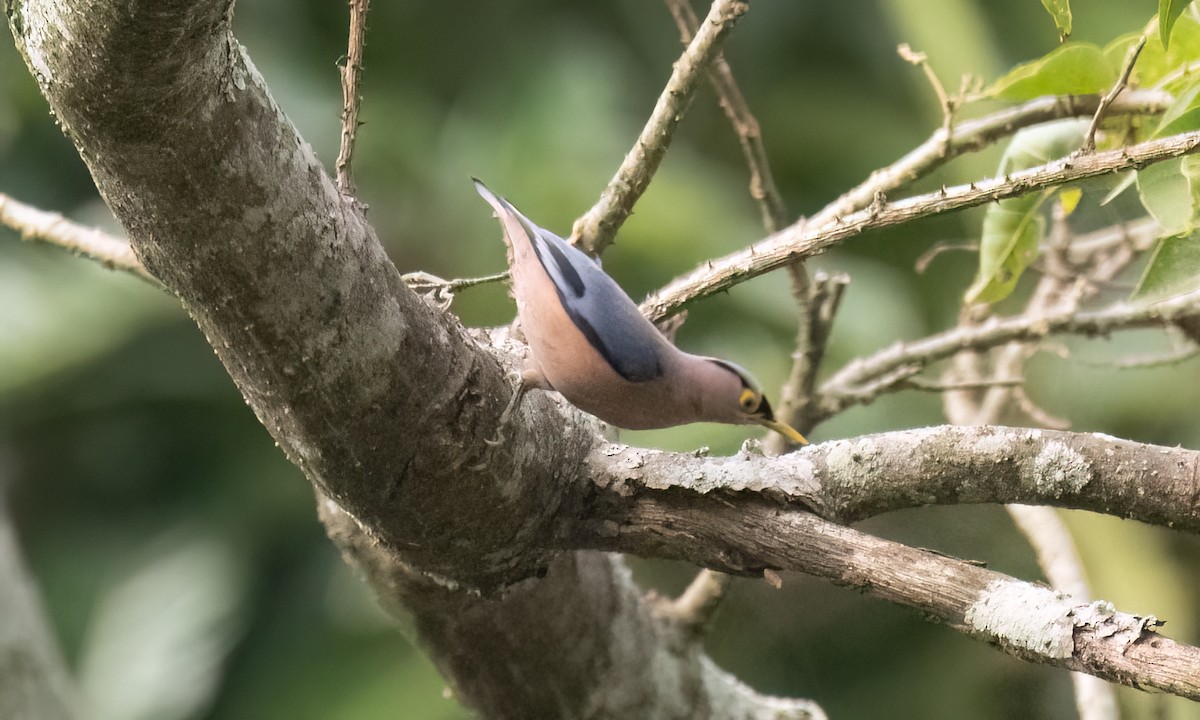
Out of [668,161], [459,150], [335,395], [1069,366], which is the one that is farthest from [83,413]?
[1069,366]

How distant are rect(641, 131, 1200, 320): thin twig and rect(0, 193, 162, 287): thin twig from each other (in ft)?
2.11

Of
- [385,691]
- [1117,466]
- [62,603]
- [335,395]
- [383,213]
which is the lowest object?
[1117,466]

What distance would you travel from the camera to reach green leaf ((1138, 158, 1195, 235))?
0.79m

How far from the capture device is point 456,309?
6.45 feet

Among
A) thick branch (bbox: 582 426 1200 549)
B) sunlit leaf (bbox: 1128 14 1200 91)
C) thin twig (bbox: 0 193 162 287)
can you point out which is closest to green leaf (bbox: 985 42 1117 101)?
sunlit leaf (bbox: 1128 14 1200 91)

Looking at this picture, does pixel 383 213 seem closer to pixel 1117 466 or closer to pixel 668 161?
pixel 668 161

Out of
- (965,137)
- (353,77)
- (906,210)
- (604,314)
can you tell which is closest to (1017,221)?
(965,137)

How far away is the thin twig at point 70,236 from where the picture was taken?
1177 mm

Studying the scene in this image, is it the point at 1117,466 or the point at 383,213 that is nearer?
the point at 1117,466

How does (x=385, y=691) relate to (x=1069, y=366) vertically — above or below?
above

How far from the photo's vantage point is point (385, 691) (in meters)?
1.86

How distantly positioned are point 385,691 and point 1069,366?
148 centimetres

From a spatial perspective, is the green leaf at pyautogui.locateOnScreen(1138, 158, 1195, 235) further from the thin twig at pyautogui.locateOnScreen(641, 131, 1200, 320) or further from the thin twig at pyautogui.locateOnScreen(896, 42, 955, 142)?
the thin twig at pyautogui.locateOnScreen(896, 42, 955, 142)

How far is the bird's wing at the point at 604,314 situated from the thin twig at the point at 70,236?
0.57 m
